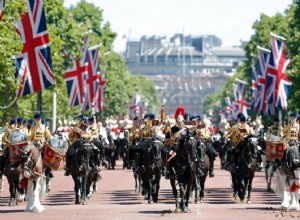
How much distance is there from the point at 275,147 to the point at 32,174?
19.9 feet

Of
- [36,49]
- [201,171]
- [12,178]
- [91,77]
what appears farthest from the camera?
[91,77]

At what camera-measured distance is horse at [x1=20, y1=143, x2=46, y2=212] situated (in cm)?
3247

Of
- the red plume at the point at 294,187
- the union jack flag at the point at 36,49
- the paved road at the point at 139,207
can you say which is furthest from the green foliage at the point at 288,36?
the red plume at the point at 294,187

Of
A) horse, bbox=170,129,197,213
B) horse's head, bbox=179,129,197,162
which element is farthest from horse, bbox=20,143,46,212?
horse's head, bbox=179,129,197,162

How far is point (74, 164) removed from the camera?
35.9 meters

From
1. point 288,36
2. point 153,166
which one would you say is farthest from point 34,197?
point 288,36

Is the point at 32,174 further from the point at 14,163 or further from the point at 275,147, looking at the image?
the point at 275,147

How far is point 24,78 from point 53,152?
16.5 meters

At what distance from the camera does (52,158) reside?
34.4 metres

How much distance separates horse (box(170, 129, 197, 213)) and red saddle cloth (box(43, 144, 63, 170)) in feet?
12.6

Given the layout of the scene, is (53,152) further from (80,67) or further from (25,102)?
(25,102)

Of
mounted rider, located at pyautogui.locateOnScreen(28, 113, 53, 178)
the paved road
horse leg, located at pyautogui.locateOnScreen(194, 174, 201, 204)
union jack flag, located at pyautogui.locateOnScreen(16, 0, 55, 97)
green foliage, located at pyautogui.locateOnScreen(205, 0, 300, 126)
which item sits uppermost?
green foliage, located at pyautogui.locateOnScreen(205, 0, 300, 126)

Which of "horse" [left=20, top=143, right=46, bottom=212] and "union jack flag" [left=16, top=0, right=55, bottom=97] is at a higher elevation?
"union jack flag" [left=16, top=0, right=55, bottom=97]

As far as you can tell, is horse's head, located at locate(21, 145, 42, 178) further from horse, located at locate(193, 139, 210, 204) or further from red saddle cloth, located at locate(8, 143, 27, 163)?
horse, located at locate(193, 139, 210, 204)
